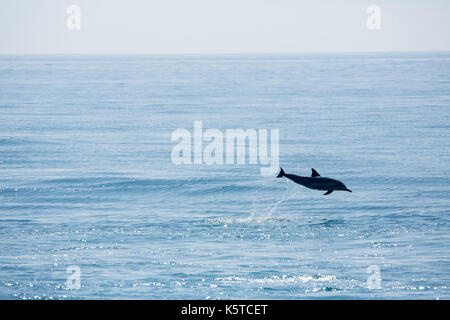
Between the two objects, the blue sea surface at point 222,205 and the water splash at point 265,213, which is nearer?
the blue sea surface at point 222,205

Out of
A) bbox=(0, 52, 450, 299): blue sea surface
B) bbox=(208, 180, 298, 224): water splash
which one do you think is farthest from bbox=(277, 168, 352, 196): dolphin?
bbox=(208, 180, 298, 224): water splash

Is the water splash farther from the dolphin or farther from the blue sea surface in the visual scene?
the dolphin

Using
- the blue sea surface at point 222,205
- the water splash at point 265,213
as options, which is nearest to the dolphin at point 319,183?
the blue sea surface at point 222,205

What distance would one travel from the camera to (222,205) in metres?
38.6

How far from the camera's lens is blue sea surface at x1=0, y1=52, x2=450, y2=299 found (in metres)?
23.7

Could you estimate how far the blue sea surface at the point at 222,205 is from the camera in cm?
2372

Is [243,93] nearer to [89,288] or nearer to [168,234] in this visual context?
[168,234]

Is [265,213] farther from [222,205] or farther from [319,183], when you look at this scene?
[319,183]

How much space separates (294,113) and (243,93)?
944 inches

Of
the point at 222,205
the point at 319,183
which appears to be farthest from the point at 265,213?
the point at 319,183

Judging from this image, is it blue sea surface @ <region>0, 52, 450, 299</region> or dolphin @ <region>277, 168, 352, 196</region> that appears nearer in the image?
blue sea surface @ <region>0, 52, 450, 299</region>

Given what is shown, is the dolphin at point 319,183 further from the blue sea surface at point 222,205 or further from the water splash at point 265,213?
the water splash at point 265,213

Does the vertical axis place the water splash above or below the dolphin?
below
